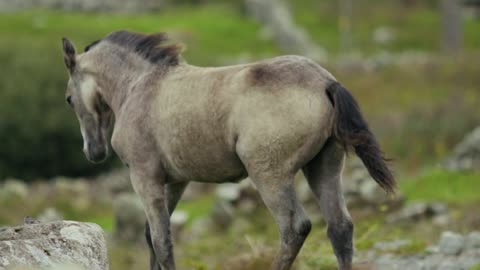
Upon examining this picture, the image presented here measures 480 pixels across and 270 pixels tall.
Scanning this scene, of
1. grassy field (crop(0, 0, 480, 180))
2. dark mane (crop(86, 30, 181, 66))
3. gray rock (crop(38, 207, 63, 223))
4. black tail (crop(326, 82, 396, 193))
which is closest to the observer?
black tail (crop(326, 82, 396, 193))

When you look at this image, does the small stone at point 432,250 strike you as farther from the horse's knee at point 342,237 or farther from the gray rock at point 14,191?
the gray rock at point 14,191

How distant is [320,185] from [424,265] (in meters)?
3.93

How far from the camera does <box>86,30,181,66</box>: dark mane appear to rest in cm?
1274

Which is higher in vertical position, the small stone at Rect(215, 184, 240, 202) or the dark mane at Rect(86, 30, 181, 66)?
the dark mane at Rect(86, 30, 181, 66)

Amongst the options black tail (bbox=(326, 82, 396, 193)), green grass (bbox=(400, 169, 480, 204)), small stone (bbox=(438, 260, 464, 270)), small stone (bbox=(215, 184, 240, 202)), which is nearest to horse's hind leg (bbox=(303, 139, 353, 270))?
black tail (bbox=(326, 82, 396, 193))

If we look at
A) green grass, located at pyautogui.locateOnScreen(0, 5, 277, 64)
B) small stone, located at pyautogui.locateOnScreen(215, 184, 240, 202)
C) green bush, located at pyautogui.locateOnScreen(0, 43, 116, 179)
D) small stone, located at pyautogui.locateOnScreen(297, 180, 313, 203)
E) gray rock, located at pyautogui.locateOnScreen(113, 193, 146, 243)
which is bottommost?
green grass, located at pyautogui.locateOnScreen(0, 5, 277, 64)

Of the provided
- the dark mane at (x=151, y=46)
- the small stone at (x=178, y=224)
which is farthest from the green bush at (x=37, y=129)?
the dark mane at (x=151, y=46)

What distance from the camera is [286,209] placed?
10992 mm

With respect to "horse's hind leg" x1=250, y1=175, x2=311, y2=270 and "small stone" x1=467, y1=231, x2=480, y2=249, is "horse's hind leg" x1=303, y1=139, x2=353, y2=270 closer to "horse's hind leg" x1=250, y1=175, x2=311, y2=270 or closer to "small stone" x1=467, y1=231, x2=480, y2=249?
"horse's hind leg" x1=250, y1=175, x2=311, y2=270

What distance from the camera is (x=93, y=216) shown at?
98.8 feet

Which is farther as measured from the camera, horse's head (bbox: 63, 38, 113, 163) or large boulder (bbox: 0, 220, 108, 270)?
horse's head (bbox: 63, 38, 113, 163)

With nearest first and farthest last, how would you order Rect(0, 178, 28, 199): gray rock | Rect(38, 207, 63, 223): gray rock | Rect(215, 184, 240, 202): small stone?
Rect(215, 184, 240, 202): small stone
Rect(38, 207, 63, 223): gray rock
Rect(0, 178, 28, 199): gray rock

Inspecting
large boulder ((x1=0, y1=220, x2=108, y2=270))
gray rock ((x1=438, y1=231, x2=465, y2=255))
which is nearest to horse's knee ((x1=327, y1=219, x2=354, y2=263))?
large boulder ((x1=0, y1=220, x2=108, y2=270))

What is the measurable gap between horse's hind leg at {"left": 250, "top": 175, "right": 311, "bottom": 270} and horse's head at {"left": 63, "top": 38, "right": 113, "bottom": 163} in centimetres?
271
